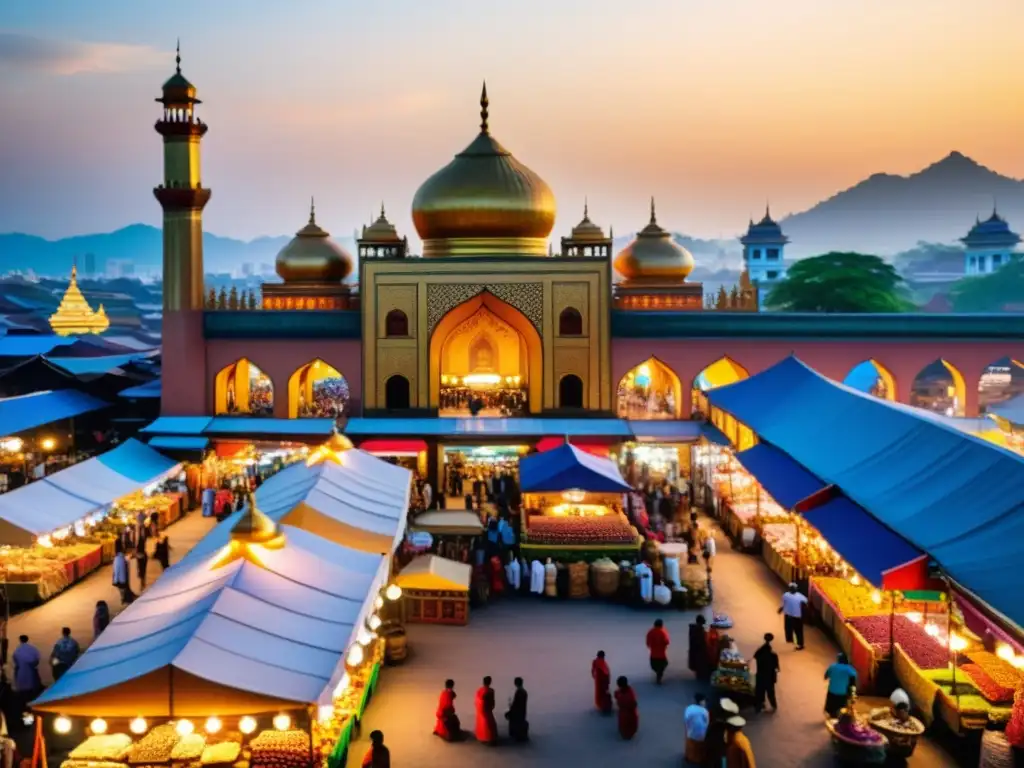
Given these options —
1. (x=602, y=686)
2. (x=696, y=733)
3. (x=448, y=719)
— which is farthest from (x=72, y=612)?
(x=696, y=733)

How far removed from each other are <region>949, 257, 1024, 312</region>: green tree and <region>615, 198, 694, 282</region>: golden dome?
42.4 metres

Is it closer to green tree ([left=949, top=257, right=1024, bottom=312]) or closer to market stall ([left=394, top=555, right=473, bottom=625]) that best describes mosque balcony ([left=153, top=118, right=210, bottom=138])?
market stall ([left=394, top=555, right=473, bottom=625])

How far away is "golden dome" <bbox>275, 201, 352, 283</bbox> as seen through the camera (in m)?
27.0

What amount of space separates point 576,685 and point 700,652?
140 cm

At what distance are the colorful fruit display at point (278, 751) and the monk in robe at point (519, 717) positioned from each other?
7.74 feet

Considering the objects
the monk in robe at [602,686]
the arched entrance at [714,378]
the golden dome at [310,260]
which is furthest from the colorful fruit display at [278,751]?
the golden dome at [310,260]

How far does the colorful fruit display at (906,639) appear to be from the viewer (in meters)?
10.5

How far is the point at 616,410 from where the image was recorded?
22.5 meters

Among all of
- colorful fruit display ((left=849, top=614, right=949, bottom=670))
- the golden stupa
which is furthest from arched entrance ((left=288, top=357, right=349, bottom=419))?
the golden stupa

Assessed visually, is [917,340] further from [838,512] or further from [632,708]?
[632,708]

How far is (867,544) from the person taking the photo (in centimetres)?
1108

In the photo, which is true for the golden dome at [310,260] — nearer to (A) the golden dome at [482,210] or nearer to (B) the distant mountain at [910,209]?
(A) the golden dome at [482,210]

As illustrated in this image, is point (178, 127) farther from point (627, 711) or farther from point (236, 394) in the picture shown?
point (627, 711)

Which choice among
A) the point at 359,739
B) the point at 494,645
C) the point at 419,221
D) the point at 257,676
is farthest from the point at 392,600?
the point at 419,221
